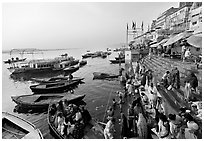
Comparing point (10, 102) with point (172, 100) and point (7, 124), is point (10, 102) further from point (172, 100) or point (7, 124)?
point (172, 100)

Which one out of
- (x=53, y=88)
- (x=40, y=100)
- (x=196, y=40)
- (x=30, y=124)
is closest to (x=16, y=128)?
(x=30, y=124)

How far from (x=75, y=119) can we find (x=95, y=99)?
256 inches

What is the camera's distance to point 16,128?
8102 millimetres

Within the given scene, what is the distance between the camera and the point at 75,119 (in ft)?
21.1

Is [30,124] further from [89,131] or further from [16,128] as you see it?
[89,131]

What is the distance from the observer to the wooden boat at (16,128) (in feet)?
23.7

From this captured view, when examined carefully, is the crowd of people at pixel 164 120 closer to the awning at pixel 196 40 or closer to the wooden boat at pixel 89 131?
the wooden boat at pixel 89 131

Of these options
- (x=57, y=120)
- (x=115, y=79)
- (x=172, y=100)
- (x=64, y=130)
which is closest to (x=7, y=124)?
(x=57, y=120)

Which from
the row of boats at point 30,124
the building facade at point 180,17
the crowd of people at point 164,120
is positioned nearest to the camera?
the crowd of people at point 164,120

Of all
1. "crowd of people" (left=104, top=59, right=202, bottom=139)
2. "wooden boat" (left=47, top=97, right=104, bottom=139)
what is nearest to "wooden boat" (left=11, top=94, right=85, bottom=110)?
"wooden boat" (left=47, top=97, right=104, bottom=139)

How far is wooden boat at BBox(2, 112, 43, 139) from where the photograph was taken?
7220 mm

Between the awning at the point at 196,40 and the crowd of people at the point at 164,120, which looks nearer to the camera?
the crowd of people at the point at 164,120

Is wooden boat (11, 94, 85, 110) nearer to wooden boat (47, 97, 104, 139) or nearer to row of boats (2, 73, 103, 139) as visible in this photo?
row of boats (2, 73, 103, 139)

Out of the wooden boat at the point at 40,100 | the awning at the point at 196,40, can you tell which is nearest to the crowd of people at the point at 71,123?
the wooden boat at the point at 40,100
